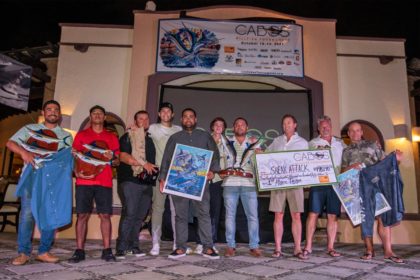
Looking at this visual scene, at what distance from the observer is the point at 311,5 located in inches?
342

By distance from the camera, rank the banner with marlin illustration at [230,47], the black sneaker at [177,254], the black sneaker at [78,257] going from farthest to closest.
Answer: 1. the banner with marlin illustration at [230,47]
2. the black sneaker at [177,254]
3. the black sneaker at [78,257]

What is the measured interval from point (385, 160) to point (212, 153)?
2.25 m

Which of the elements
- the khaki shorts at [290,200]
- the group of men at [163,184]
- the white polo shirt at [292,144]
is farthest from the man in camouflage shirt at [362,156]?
the khaki shorts at [290,200]

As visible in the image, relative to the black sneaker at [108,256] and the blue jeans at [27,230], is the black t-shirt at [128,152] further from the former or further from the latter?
the blue jeans at [27,230]

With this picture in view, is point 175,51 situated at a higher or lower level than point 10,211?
higher

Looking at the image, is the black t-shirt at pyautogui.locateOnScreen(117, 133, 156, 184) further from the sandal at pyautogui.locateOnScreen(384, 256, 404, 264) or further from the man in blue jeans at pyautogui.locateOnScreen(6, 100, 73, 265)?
the sandal at pyautogui.locateOnScreen(384, 256, 404, 264)

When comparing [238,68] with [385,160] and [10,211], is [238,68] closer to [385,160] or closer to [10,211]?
[385,160]

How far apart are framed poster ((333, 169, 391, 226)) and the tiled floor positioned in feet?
1.79

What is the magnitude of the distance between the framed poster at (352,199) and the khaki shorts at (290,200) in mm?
491

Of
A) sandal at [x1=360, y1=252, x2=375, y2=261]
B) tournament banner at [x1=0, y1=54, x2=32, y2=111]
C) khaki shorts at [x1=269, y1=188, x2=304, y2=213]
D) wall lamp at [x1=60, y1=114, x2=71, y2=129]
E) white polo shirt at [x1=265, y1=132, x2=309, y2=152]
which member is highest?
tournament banner at [x1=0, y1=54, x2=32, y2=111]

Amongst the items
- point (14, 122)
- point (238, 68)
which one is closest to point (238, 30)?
point (238, 68)

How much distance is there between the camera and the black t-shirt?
3686 mm

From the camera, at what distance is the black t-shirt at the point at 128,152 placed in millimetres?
3686

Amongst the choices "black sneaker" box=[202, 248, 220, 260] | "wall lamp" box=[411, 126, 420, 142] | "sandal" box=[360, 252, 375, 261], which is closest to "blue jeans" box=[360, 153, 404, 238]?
"sandal" box=[360, 252, 375, 261]
